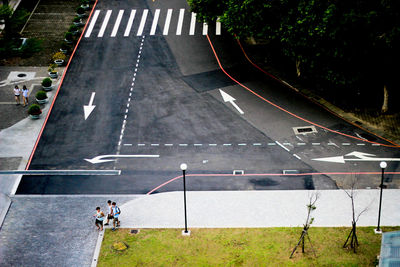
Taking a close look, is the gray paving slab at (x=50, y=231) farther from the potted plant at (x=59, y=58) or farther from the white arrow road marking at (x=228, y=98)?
the potted plant at (x=59, y=58)

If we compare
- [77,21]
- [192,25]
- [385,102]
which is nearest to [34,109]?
[77,21]

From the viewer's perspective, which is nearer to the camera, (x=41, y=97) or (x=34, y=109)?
(x=34, y=109)

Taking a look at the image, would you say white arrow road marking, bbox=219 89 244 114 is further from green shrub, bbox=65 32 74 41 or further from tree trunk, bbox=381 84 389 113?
green shrub, bbox=65 32 74 41

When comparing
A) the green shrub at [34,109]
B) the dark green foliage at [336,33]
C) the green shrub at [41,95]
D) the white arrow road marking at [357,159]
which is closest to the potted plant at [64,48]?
the green shrub at [41,95]

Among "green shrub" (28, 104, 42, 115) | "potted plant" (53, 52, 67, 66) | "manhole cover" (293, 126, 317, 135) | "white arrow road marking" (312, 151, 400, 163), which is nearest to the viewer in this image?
"white arrow road marking" (312, 151, 400, 163)

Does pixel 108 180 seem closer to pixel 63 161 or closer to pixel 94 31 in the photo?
pixel 63 161

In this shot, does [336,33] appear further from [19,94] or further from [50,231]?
[19,94]

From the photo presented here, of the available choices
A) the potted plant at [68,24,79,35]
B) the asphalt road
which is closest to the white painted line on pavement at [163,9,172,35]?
the asphalt road
